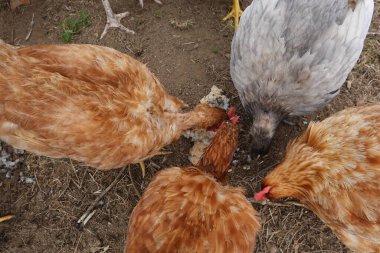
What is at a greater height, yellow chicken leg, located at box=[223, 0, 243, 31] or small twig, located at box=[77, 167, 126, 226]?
yellow chicken leg, located at box=[223, 0, 243, 31]

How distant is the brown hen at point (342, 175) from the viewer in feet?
6.12

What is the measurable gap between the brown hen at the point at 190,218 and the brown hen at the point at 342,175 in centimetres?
36

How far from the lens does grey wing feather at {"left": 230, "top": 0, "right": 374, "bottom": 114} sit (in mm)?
2162

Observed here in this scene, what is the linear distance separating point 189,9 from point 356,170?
2027 millimetres

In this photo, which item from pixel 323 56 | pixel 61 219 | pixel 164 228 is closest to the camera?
pixel 164 228

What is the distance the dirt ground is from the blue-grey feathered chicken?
0.48 m

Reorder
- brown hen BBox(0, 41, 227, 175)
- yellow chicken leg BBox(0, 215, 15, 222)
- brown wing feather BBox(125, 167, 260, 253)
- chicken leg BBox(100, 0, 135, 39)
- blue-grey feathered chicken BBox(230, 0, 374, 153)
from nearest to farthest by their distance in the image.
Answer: brown wing feather BBox(125, 167, 260, 253), brown hen BBox(0, 41, 227, 175), blue-grey feathered chicken BBox(230, 0, 374, 153), yellow chicken leg BBox(0, 215, 15, 222), chicken leg BBox(100, 0, 135, 39)

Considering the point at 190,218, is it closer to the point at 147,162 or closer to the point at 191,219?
the point at 191,219

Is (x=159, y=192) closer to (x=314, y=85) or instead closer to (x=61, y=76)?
(x=61, y=76)

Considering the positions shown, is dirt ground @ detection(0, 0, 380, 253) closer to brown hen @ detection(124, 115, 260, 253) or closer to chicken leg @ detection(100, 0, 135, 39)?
chicken leg @ detection(100, 0, 135, 39)

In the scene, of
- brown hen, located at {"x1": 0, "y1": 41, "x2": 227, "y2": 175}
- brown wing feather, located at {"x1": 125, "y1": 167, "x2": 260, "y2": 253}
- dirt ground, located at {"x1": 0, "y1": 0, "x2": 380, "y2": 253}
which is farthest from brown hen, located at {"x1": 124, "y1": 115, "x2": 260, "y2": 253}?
dirt ground, located at {"x1": 0, "y1": 0, "x2": 380, "y2": 253}

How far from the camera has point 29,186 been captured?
8.66 feet

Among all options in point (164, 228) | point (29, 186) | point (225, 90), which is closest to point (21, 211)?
point (29, 186)

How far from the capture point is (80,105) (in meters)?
1.85
